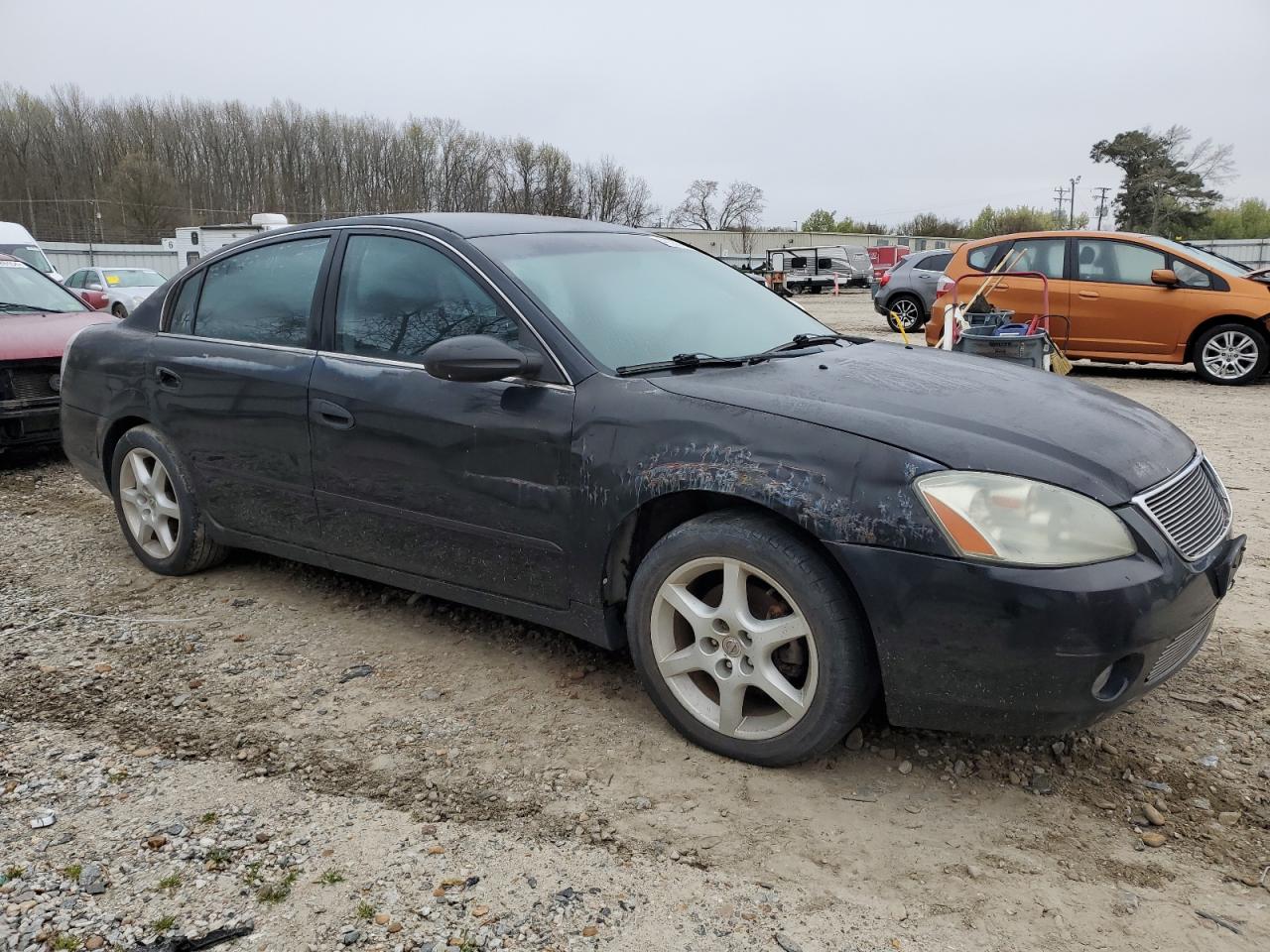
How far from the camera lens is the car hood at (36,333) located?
22.1 feet

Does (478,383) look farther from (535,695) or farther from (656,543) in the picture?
(535,695)

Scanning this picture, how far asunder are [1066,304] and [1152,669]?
9.48 metres

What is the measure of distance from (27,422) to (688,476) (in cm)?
591

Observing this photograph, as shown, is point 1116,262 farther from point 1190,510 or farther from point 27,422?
point 27,422

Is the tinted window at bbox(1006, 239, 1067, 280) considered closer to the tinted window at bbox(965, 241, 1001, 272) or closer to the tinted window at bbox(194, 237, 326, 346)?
the tinted window at bbox(965, 241, 1001, 272)

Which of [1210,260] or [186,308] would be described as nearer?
[186,308]

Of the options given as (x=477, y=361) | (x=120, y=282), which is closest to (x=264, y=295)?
(x=477, y=361)

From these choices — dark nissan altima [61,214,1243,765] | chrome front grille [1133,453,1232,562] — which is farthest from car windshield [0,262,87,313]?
chrome front grille [1133,453,1232,562]

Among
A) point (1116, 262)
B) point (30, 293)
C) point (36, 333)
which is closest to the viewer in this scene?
point (36, 333)

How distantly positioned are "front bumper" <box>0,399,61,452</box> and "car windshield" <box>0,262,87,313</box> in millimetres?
1087

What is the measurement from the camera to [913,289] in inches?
670

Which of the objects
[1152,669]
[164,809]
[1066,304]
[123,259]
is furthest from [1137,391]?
Answer: [123,259]

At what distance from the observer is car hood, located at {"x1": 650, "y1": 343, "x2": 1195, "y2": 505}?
98.7 inches

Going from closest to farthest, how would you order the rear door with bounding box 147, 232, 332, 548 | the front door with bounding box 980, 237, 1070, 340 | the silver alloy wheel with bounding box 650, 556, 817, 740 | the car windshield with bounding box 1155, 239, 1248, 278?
the silver alloy wheel with bounding box 650, 556, 817, 740, the rear door with bounding box 147, 232, 332, 548, the car windshield with bounding box 1155, 239, 1248, 278, the front door with bounding box 980, 237, 1070, 340
